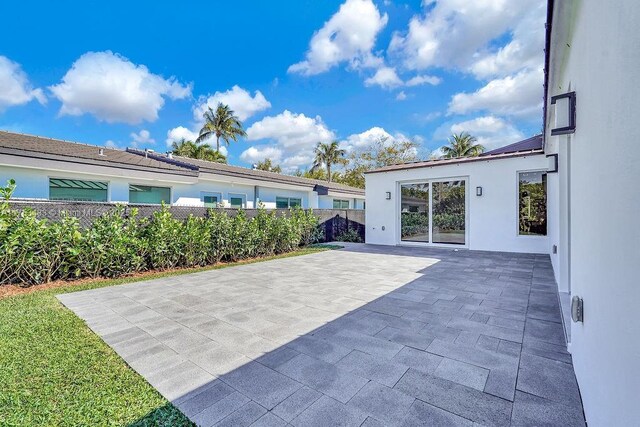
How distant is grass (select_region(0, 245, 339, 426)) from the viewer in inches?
83.5

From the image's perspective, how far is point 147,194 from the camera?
11383 millimetres

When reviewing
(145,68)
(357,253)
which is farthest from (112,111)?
(357,253)

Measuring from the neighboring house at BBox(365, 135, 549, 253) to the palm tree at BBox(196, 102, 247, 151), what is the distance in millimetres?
20728

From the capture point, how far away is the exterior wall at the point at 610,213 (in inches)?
43.5

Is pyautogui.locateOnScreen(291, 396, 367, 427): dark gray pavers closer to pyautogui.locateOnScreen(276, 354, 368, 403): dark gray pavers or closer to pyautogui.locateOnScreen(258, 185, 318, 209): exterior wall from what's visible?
pyautogui.locateOnScreen(276, 354, 368, 403): dark gray pavers

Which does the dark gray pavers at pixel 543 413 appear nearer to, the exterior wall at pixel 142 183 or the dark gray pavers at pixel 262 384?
the dark gray pavers at pixel 262 384

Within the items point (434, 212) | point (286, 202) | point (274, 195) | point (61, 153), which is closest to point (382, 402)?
point (434, 212)

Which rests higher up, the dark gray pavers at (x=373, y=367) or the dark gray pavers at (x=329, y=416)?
the dark gray pavers at (x=373, y=367)

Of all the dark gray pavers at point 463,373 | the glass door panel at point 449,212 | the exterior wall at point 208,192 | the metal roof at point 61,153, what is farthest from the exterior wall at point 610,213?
the exterior wall at point 208,192

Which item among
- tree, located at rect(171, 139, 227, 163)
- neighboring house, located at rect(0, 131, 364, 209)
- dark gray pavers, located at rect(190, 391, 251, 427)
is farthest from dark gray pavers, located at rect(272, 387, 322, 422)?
tree, located at rect(171, 139, 227, 163)

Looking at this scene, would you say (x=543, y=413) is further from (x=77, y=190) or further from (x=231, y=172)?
(x=231, y=172)

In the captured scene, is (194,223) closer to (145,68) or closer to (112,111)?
(145,68)

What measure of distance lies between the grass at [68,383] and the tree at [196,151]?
25.6 meters

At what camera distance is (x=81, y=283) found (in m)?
6.08
